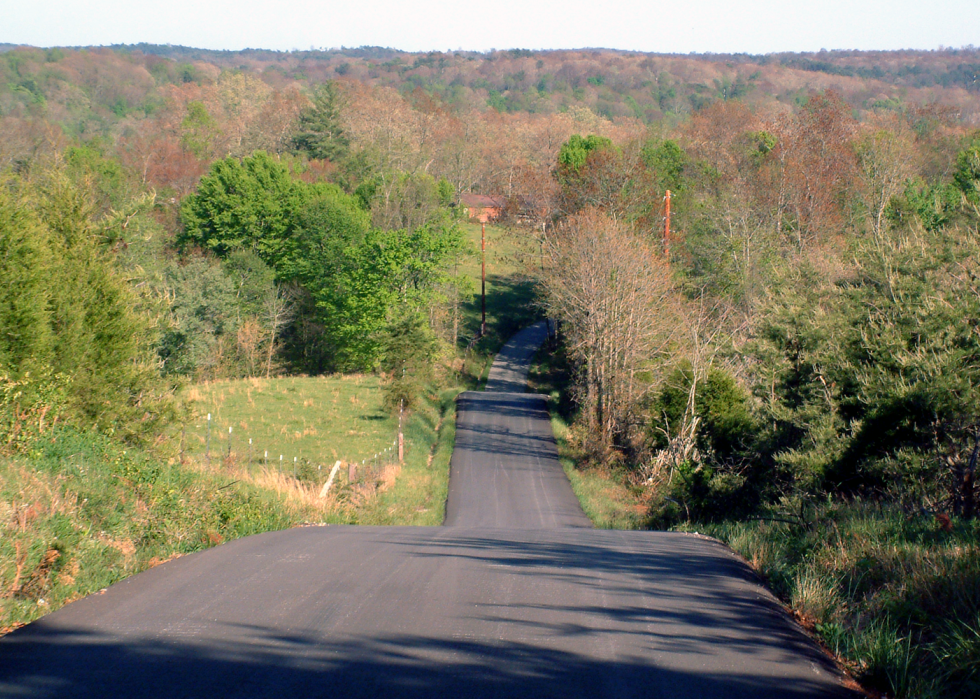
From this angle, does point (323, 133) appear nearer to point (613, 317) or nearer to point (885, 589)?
point (613, 317)

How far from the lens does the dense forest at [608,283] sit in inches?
505

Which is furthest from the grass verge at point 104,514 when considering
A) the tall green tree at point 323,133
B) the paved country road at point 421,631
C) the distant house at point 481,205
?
the tall green tree at point 323,133

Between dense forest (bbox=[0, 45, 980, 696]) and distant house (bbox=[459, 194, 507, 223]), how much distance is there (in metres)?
1.80

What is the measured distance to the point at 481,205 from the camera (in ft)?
297

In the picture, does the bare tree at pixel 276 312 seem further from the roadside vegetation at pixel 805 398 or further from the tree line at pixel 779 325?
the tree line at pixel 779 325

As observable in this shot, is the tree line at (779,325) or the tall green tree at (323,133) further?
the tall green tree at (323,133)

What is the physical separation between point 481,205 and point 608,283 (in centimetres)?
6128

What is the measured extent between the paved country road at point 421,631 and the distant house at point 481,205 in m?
77.3

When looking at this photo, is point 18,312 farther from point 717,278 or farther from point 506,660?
point 717,278

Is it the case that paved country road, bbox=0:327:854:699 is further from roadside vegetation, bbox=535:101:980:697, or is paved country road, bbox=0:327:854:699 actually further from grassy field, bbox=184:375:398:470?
grassy field, bbox=184:375:398:470

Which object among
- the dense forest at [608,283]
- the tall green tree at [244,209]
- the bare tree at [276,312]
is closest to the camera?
the dense forest at [608,283]

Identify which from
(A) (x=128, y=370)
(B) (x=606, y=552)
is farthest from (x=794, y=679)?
(A) (x=128, y=370)

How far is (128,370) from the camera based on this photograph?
18.2 m

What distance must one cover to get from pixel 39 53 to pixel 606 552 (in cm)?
16718
